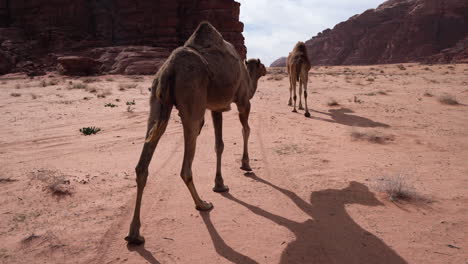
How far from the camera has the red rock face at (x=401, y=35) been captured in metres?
79.6

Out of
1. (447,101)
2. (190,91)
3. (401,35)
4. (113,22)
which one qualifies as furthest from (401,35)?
(190,91)

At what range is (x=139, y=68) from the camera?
34688 mm

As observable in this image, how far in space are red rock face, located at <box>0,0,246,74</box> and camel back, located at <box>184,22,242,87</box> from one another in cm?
4244

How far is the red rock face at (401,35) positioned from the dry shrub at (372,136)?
73.3 meters

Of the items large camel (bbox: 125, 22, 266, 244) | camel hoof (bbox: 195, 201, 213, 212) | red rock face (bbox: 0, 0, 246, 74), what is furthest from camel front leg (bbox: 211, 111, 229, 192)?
red rock face (bbox: 0, 0, 246, 74)

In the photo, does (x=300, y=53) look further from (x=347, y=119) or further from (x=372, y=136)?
(x=372, y=136)

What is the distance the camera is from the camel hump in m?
4.16

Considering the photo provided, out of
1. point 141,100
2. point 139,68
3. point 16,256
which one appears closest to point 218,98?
point 16,256

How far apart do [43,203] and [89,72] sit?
3361 cm

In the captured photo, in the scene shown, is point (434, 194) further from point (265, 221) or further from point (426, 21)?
point (426, 21)

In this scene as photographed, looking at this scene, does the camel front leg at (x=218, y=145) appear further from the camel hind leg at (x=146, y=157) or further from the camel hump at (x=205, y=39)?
the camel hind leg at (x=146, y=157)

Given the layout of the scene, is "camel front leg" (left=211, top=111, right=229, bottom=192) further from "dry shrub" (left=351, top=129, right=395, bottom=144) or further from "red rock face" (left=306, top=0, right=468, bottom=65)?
"red rock face" (left=306, top=0, right=468, bottom=65)

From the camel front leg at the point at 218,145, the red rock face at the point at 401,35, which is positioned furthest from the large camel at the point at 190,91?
the red rock face at the point at 401,35

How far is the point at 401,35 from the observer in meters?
87.7
